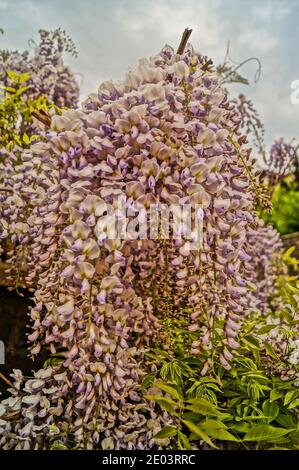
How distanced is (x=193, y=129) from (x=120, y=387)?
58 centimetres

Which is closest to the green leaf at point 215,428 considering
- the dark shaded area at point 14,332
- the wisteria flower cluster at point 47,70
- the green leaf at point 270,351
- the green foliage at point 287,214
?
the green leaf at point 270,351

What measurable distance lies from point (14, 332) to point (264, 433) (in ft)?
3.13

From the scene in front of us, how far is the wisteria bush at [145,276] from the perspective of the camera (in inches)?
42.8

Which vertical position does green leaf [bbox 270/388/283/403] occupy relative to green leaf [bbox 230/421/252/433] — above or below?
above

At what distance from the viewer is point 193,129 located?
1168 mm

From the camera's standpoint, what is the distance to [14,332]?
1770 millimetres

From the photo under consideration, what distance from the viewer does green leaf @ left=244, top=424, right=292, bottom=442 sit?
110 cm

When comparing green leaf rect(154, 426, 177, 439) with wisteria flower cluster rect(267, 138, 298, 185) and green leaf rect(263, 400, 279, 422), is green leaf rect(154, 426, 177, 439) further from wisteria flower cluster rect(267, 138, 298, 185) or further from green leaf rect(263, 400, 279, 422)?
wisteria flower cluster rect(267, 138, 298, 185)

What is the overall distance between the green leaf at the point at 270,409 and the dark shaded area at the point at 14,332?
2.73 ft

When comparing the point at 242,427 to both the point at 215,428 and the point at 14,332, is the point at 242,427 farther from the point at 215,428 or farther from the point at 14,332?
the point at 14,332

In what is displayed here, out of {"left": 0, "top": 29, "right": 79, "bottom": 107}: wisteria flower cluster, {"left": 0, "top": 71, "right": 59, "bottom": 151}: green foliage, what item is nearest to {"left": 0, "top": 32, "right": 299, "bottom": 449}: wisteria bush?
{"left": 0, "top": 71, "right": 59, "bottom": 151}: green foliage

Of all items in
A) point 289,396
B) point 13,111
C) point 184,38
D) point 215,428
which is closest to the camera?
point 215,428

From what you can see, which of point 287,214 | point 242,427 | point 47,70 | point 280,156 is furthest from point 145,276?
point 287,214
